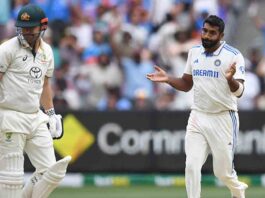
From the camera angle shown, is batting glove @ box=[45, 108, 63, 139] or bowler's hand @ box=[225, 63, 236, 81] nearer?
bowler's hand @ box=[225, 63, 236, 81]

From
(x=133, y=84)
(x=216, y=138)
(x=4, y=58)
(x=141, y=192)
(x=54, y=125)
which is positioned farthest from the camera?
(x=133, y=84)

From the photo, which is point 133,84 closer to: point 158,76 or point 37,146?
point 158,76

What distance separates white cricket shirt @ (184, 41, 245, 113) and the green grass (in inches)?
99.3

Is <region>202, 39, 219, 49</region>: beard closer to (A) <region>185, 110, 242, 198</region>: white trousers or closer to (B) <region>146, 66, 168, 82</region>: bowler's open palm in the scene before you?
(B) <region>146, 66, 168, 82</region>: bowler's open palm

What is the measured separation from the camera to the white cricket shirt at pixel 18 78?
7.93 metres

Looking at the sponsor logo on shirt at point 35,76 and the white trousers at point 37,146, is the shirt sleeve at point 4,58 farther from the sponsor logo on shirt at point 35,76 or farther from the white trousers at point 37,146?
the white trousers at point 37,146

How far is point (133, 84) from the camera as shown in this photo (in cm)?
1352

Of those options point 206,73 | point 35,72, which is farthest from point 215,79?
point 35,72

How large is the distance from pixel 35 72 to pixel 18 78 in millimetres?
155

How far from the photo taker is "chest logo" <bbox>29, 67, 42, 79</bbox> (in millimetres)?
8000

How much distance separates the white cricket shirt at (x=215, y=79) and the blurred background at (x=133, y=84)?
2623 millimetres

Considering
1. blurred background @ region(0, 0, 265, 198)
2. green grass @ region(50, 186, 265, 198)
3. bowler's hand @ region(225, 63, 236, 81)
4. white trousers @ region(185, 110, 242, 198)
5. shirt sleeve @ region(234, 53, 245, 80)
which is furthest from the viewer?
blurred background @ region(0, 0, 265, 198)

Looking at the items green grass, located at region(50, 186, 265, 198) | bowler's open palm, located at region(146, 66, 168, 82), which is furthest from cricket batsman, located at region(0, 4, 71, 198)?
green grass, located at region(50, 186, 265, 198)

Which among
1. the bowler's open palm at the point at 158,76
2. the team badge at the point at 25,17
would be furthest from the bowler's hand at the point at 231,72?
the team badge at the point at 25,17
